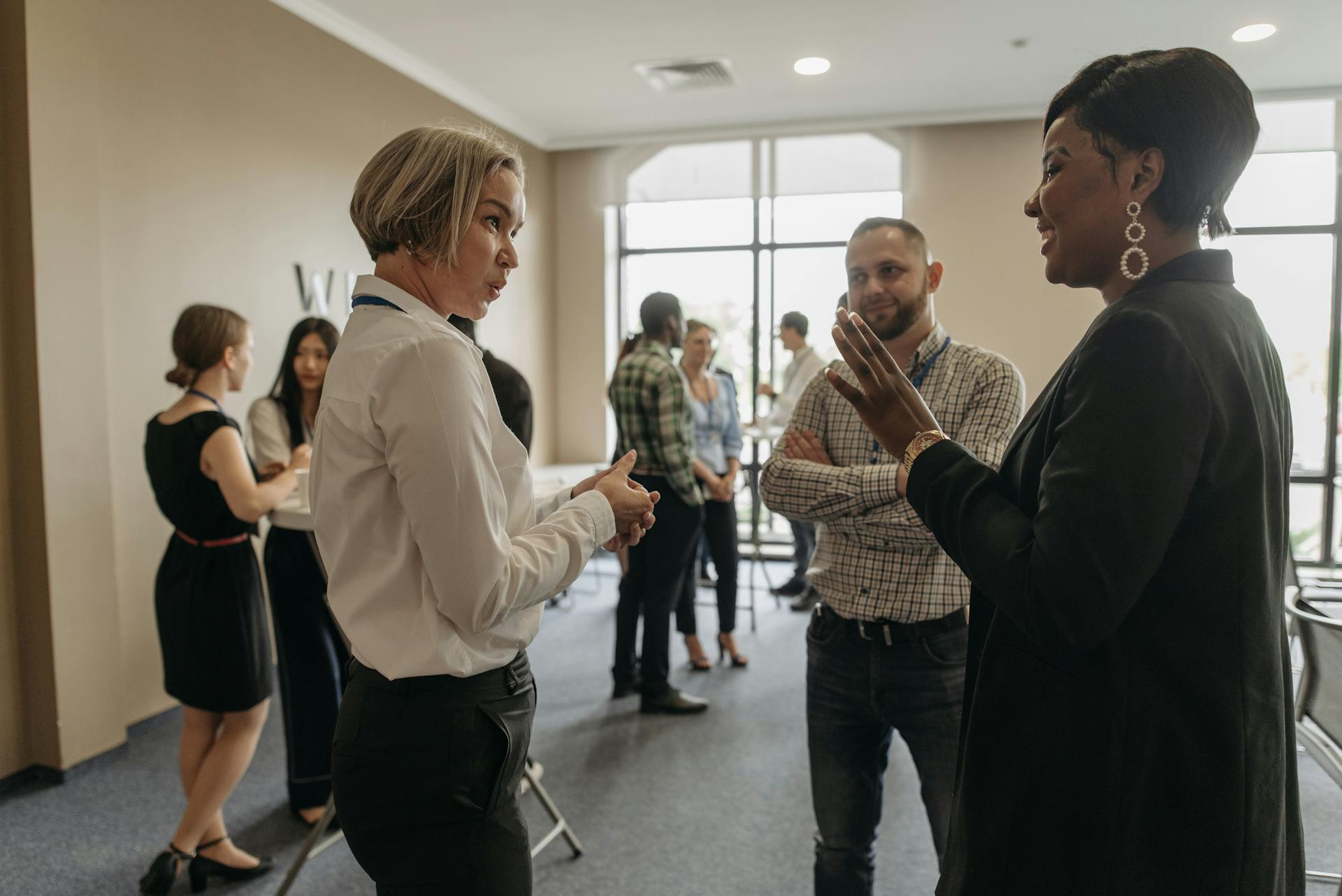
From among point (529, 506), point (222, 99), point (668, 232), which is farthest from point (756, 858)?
point (668, 232)

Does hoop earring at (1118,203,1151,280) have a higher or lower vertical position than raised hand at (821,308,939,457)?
higher

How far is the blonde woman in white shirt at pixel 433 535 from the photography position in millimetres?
1026

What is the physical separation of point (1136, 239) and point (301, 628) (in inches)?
99.9

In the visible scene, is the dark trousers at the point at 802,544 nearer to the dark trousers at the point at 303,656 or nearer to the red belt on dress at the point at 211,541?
the dark trousers at the point at 303,656

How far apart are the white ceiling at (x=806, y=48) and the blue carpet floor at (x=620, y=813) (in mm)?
3285

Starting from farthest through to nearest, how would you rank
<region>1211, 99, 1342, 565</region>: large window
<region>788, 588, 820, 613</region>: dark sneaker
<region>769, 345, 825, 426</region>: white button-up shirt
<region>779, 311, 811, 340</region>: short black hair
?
<region>1211, 99, 1342, 565</region>: large window
<region>779, 311, 811, 340</region>: short black hair
<region>769, 345, 825, 426</region>: white button-up shirt
<region>788, 588, 820, 613</region>: dark sneaker

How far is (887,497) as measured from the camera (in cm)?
157

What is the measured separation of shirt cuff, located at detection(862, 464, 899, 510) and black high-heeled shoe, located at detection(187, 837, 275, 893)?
78.9 inches

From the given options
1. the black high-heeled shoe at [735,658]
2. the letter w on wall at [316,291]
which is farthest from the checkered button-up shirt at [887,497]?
the letter w on wall at [316,291]

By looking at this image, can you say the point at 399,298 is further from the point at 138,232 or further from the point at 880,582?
the point at 138,232

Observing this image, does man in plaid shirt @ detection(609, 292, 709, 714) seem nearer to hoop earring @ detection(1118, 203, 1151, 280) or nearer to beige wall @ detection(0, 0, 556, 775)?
beige wall @ detection(0, 0, 556, 775)

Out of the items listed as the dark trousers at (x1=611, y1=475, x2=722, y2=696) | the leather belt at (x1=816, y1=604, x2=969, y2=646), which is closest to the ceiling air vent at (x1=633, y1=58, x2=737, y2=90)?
the dark trousers at (x1=611, y1=475, x2=722, y2=696)

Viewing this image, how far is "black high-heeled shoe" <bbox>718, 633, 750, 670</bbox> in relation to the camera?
4277mm

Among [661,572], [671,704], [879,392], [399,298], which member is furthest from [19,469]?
[879,392]
